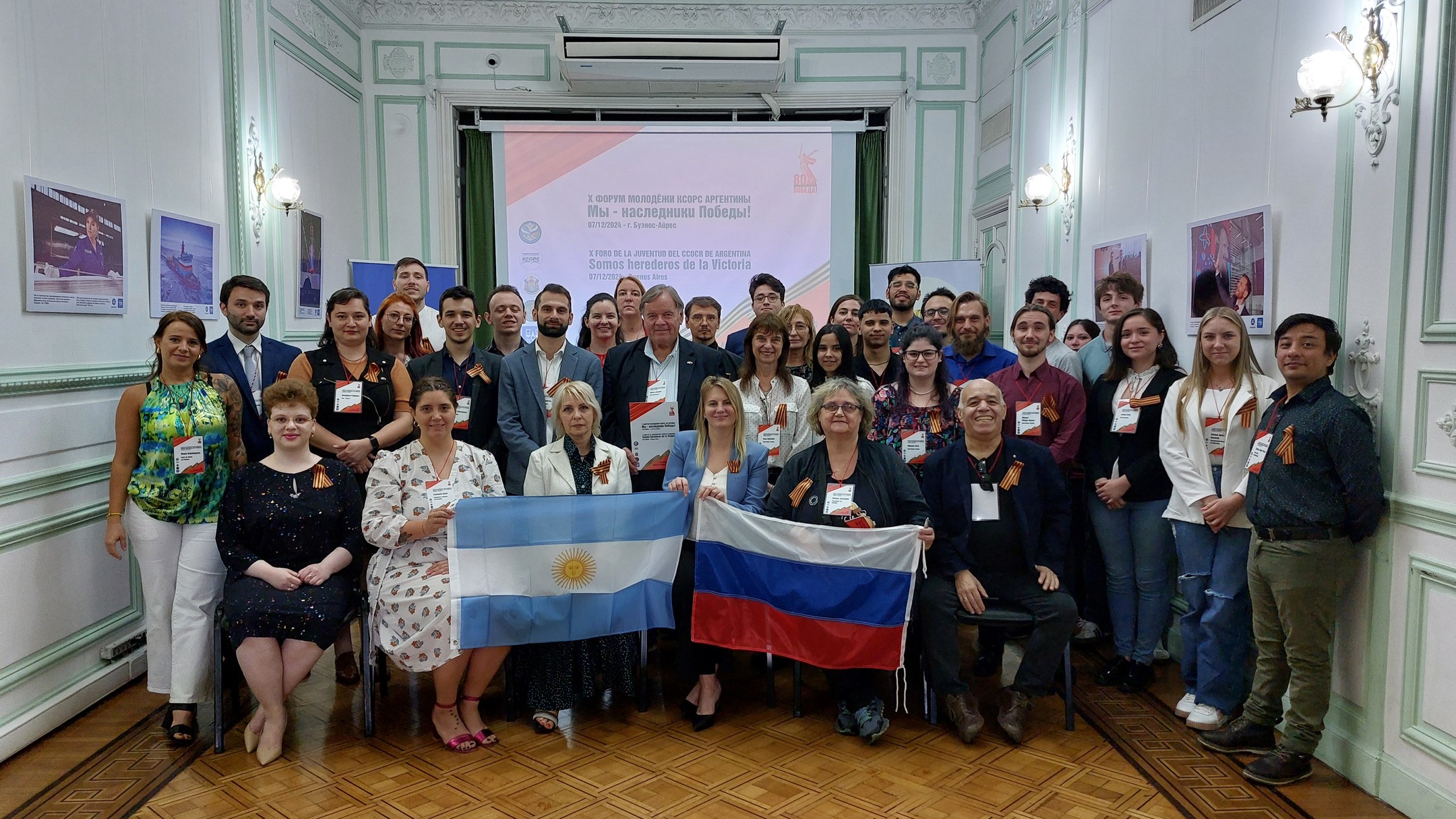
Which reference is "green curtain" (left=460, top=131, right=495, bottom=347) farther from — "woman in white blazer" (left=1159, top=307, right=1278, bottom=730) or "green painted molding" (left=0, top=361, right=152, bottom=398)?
"woman in white blazer" (left=1159, top=307, right=1278, bottom=730)

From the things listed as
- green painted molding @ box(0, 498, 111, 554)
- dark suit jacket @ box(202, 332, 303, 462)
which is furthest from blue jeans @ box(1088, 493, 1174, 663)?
green painted molding @ box(0, 498, 111, 554)

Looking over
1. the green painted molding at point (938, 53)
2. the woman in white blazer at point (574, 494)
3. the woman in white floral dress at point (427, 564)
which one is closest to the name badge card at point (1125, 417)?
the woman in white blazer at point (574, 494)

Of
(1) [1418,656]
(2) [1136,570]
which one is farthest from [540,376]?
(1) [1418,656]

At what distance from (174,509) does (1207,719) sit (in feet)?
12.8

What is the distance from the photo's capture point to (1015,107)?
6918 mm

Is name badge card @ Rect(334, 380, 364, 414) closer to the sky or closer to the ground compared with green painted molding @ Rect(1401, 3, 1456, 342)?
closer to the ground

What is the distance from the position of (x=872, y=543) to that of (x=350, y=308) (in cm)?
229

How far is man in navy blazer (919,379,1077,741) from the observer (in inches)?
128

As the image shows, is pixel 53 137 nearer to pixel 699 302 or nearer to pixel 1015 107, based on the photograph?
pixel 699 302

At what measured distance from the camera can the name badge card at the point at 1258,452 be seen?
2.94 m

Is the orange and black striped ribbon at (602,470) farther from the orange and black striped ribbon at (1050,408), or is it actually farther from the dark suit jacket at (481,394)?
the orange and black striped ribbon at (1050,408)

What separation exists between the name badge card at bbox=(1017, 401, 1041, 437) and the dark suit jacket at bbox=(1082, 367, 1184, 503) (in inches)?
11.0

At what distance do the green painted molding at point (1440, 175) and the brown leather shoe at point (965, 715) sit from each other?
6.17ft

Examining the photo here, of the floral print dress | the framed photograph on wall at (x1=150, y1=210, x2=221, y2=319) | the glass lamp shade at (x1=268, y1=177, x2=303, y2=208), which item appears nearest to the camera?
the floral print dress
